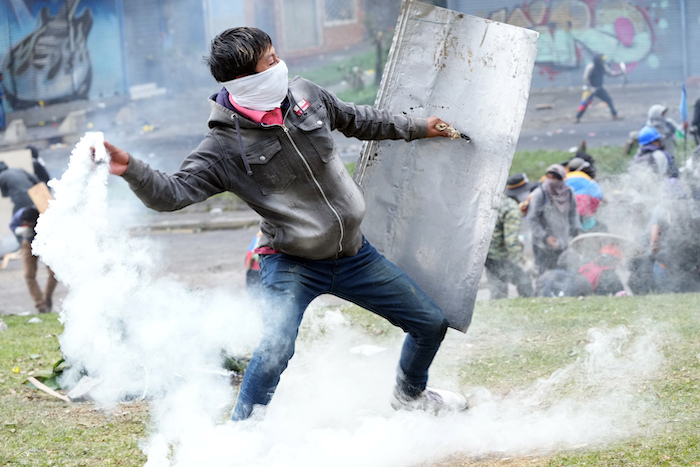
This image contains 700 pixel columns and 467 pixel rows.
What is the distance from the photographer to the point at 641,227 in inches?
307

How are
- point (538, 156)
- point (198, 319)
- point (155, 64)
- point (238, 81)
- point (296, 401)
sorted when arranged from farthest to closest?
point (155, 64) → point (538, 156) → point (198, 319) → point (296, 401) → point (238, 81)

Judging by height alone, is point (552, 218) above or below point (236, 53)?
below

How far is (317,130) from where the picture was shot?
334cm

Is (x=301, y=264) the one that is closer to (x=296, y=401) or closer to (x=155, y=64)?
(x=296, y=401)

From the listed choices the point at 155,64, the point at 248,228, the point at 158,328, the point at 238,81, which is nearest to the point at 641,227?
the point at 158,328

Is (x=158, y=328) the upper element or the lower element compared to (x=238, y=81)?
lower

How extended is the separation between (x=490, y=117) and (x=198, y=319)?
2.25m

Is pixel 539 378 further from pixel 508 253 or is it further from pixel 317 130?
pixel 508 253

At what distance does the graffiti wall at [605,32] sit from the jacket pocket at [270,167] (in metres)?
17.5

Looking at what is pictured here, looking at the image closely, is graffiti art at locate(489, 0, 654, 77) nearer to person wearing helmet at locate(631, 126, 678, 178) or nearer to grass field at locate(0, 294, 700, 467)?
person wearing helmet at locate(631, 126, 678, 178)

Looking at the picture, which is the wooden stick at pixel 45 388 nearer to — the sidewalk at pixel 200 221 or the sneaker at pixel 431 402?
the sneaker at pixel 431 402

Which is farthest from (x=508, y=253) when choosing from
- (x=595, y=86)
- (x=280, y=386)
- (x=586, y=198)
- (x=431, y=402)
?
(x=595, y=86)

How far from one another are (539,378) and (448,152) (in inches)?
54.8

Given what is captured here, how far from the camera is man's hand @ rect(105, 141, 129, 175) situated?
296 cm
